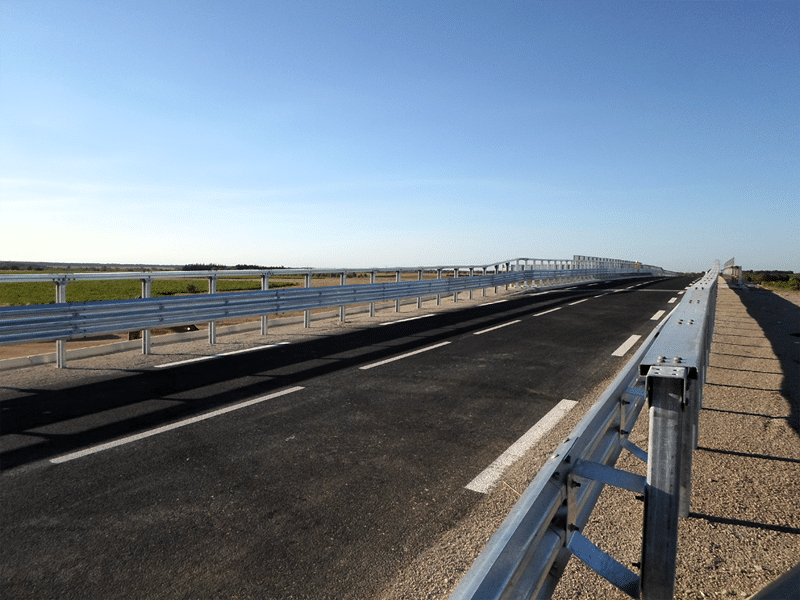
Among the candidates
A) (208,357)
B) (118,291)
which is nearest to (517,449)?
(208,357)

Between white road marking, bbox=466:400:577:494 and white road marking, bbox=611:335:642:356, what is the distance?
3340 mm

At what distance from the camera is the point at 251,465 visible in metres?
4.07

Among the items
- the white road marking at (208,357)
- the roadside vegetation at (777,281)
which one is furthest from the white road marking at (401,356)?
the roadside vegetation at (777,281)

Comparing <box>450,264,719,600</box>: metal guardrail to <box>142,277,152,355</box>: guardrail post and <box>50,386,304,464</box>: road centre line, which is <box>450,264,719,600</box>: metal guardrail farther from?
<box>142,277,152,355</box>: guardrail post

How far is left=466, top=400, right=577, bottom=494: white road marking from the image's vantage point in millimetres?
3768

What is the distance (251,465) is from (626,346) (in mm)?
7476

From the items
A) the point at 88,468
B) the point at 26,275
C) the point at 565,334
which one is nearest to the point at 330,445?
the point at 88,468

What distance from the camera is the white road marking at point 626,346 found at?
8.69 meters

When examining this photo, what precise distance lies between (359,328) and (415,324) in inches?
56.0

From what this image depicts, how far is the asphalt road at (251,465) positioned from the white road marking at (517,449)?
3.7 inches

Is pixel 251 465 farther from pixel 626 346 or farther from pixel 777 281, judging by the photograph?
pixel 777 281

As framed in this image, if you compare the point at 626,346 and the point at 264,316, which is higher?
the point at 264,316

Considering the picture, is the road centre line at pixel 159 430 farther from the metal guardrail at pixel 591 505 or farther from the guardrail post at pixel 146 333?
the metal guardrail at pixel 591 505

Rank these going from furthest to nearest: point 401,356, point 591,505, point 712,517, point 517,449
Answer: point 401,356 → point 517,449 → point 712,517 → point 591,505
